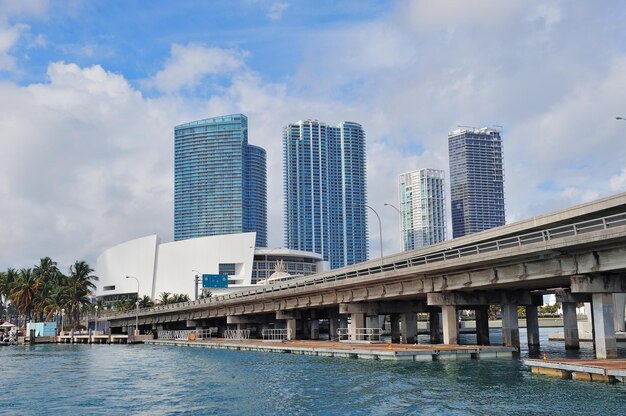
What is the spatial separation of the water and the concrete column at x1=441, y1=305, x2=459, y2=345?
31.0 feet

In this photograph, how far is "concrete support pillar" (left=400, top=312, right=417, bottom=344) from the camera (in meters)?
80.9

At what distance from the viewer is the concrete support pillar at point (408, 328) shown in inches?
3184

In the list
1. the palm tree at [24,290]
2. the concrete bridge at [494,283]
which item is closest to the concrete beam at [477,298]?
the concrete bridge at [494,283]

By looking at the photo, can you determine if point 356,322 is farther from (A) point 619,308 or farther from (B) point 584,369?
(B) point 584,369

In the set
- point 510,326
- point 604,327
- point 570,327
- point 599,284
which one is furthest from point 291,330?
point 604,327

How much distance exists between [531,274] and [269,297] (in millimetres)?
50219

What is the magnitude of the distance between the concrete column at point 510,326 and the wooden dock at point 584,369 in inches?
764

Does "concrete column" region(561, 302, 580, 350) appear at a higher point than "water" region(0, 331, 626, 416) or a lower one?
higher

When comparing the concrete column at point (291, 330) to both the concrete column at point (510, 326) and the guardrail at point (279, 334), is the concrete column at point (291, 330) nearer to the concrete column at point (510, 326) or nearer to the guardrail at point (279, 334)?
the guardrail at point (279, 334)

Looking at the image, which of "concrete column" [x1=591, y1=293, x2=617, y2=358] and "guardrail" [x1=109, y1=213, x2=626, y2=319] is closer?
"concrete column" [x1=591, y1=293, x2=617, y2=358]

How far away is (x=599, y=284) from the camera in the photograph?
1740 inches

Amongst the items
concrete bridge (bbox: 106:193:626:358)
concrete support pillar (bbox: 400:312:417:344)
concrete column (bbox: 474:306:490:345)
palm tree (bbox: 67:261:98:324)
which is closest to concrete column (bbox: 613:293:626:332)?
concrete bridge (bbox: 106:193:626:358)

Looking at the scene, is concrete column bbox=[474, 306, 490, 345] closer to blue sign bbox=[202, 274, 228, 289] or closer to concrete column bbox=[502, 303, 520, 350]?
concrete column bbox=[502, 303, 520, 350]

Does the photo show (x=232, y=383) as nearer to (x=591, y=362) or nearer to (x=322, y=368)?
(x=322, y=368)
